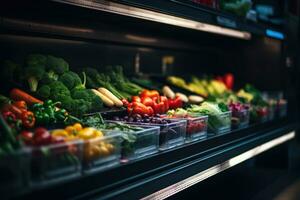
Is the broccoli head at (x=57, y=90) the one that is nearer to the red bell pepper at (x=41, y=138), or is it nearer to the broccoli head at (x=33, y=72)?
the broccoli head at (x=33, y=72)

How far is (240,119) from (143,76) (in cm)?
121

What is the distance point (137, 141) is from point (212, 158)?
860 millimetres

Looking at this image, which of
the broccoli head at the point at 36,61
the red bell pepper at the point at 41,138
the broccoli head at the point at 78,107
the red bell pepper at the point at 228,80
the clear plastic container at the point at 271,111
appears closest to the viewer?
the red bell pepper at the point at 41,138

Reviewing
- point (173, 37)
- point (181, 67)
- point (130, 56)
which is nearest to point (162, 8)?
point (130, 56)

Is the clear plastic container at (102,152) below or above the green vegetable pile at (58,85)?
below

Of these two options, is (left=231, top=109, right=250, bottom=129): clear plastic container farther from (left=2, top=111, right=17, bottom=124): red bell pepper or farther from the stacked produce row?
(left=2, top=111, right=17, bottom=124): red bell pepper

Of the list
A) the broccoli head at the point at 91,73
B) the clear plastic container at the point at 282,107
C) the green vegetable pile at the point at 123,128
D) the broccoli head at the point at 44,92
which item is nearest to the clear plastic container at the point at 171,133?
the green vegetable pile at the point at 123,128

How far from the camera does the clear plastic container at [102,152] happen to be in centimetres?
203

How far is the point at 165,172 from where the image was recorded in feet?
8.42

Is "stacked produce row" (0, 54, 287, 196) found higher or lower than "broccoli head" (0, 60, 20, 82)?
lower

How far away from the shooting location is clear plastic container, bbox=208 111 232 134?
3377 mm

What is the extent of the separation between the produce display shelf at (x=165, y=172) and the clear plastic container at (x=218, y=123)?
0.18 feet

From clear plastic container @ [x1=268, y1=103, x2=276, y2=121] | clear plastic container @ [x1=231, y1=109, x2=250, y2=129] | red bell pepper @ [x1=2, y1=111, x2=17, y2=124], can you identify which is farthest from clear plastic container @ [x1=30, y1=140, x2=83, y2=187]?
clear plastic container @ [x1=268, y1=103, x2=276, y2=121]

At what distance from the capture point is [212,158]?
309cm
